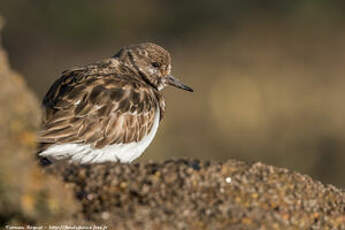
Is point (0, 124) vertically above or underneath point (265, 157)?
above

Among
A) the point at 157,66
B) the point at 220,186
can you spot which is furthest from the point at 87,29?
the point at 220,186

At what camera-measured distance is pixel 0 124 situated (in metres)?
3.04

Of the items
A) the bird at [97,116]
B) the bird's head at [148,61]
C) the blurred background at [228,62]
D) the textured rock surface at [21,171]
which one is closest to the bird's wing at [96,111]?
the bird at [97,116]

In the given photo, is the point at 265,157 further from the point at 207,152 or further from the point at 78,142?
the point at 78,142

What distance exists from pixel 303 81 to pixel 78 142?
6948 mm

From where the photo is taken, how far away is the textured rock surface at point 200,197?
12.0 ft

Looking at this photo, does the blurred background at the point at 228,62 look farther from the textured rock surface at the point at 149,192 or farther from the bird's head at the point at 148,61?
the textured rock surface at the point at 149,192

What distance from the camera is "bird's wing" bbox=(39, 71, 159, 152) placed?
5605mm

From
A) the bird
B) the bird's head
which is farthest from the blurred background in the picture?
the bird

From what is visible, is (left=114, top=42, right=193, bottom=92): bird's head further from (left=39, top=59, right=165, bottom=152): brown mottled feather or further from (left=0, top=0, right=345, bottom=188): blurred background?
(left=0, top=0, right=345, bottom=188): blurred background

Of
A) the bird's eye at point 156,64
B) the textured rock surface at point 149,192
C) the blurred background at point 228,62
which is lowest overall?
the blurred background at point 228,62

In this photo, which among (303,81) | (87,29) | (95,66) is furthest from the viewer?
(87,29)

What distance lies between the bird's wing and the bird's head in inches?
27.9

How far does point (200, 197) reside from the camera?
12.8 ft
